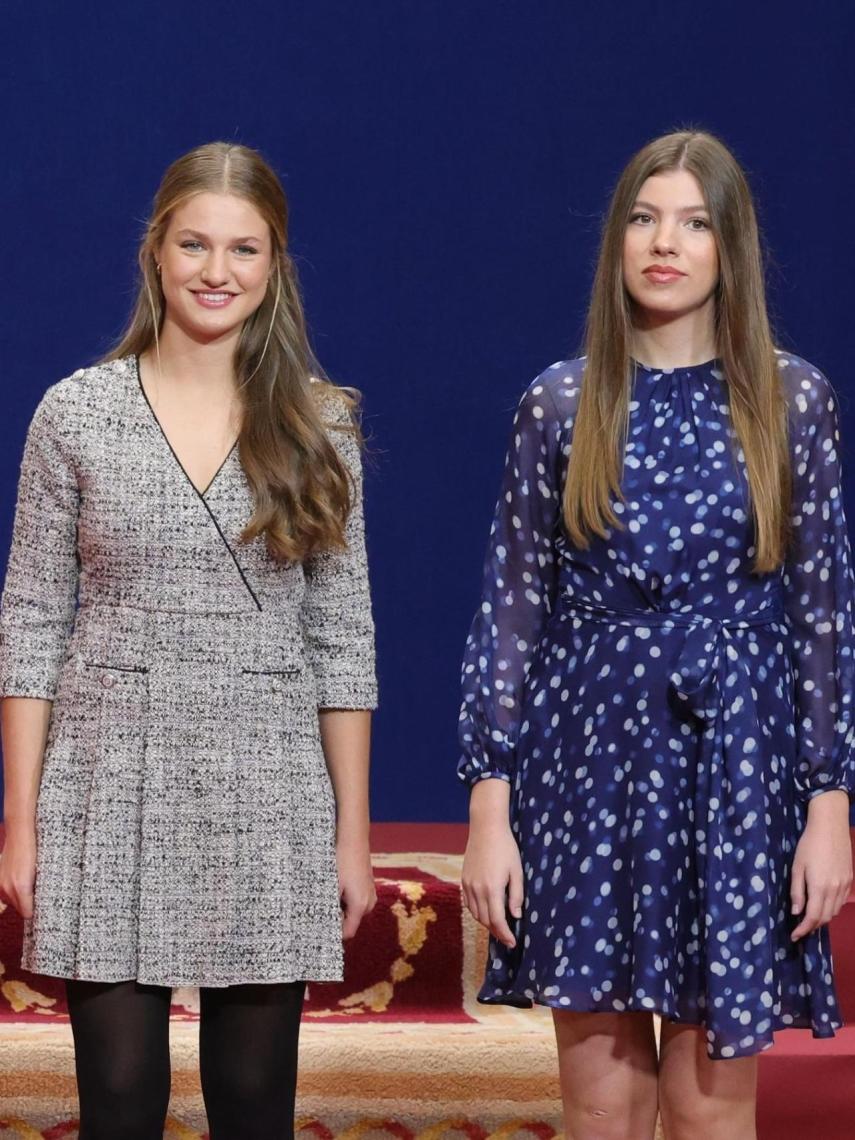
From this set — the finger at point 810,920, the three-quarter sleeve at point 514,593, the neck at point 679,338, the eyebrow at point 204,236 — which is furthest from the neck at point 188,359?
the finger at point 810,920

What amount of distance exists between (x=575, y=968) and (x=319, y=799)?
1.18ft

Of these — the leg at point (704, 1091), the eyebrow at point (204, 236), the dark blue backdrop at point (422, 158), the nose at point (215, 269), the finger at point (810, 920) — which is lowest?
the leg at point (704, 1091)

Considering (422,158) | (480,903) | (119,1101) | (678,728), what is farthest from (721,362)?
(422,158)

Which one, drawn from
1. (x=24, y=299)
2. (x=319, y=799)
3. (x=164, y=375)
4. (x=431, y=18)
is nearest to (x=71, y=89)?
(x=24, y=299)

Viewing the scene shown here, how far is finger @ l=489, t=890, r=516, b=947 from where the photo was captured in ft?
6.40

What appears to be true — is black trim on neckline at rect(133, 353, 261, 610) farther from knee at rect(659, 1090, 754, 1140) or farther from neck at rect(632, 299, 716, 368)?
knee at rect(659, 1090, 754, 1140)

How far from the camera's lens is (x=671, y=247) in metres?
1.94

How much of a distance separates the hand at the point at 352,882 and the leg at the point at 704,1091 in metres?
0.39

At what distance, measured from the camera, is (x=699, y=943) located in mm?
1885

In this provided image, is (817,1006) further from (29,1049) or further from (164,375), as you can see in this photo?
(29,1049)

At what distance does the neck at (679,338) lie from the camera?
6.54 feet

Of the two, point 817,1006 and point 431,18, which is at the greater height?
point 431,18

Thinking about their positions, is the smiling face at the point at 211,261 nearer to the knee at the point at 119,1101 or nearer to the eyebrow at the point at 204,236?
the eyebrow at the point at 204,236

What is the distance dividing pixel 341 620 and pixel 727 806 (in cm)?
52
